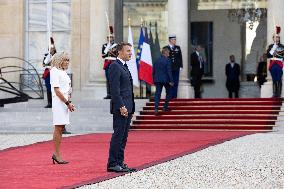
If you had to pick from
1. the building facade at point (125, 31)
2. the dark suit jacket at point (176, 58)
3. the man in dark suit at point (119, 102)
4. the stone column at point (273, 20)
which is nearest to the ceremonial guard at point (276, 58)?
the stone column at point (273, 20)

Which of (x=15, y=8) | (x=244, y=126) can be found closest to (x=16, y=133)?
(x=244, y=126)

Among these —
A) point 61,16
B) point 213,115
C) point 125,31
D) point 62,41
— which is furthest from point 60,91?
point 125,31

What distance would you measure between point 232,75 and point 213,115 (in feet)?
24.7

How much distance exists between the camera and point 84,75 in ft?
96.2

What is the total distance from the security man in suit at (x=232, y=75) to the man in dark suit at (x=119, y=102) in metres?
19.4

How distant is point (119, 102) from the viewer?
38.3ft

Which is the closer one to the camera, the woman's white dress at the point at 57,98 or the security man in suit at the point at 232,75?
the woman's white dress at the point at 57,98

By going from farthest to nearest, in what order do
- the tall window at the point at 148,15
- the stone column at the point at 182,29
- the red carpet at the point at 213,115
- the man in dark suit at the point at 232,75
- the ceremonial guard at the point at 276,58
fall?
the tall window at the point at 148,15 → the man in dark suit at the point at 232,75 → the stone column at the point at 182,29 → the ceremonial guard at the point at 276,58 → the red carpet at the point at 213,115

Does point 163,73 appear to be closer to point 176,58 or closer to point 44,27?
point 176,58

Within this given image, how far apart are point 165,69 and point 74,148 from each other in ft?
24.0

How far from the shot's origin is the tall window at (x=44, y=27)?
29.9 metres

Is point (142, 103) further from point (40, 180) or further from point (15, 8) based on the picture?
point (40, 180)

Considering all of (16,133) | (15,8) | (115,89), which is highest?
(15,8)

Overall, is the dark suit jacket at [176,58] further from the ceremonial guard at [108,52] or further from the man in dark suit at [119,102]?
the man in dark suit at [119,102]
